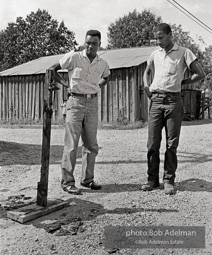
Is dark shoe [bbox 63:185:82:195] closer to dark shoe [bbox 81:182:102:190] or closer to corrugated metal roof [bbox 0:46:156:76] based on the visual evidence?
dark shoe [bbox 81:182:102:190]

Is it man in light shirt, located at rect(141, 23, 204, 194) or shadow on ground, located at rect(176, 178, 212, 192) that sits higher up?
man in light shirt, located at rect(141, 23, 204, 194)

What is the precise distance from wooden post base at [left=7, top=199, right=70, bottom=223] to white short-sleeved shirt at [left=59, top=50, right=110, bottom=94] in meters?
1.50

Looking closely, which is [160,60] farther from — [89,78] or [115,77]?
[115,77]

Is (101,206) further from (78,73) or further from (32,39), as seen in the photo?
(32,39)

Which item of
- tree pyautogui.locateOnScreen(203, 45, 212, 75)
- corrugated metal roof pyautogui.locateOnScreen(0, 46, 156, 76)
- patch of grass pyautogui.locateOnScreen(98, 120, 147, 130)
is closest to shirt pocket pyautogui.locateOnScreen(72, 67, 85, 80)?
patch of grass pyautogui.locateOnScreen(98, 120, 147, 130)

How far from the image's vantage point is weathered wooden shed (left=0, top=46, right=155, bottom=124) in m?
15.2

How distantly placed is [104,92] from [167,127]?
11209 mm

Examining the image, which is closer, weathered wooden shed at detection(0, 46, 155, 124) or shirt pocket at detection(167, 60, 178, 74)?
shirt pocket at detection(167, 60, 178, 74)

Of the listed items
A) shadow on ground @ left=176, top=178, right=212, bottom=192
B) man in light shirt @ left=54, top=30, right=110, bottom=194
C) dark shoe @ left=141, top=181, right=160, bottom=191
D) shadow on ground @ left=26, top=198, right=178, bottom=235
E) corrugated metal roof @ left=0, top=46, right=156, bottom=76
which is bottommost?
shadow on ground @ left=26, top=198, right=178, bottom=235

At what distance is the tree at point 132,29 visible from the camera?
162ft

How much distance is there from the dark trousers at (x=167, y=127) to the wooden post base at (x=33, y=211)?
1.39 m

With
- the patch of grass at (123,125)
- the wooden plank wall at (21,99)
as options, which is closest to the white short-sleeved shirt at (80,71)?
the patch of grass at (123,125)

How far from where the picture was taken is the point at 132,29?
166 ft

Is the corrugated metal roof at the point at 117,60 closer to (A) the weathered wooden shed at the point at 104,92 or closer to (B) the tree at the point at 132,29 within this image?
(A) the weathered wooden shed at the point at 104,92
